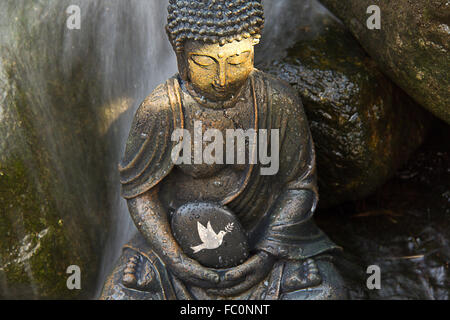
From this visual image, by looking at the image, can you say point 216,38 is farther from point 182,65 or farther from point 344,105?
point 344,105

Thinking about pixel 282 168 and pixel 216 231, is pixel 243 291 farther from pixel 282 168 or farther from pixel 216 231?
pixel 282 168

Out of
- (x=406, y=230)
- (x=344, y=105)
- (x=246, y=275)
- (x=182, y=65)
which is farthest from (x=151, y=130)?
(x=406, y=230)

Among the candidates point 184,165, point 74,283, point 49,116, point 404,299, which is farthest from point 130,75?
point 404,299

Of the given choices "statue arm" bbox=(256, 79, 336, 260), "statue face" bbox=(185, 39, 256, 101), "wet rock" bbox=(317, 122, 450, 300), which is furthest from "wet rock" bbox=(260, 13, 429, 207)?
"statue face" bbox=(185, 39, 256, 101)

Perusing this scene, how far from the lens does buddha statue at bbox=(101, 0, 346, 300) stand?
2973 millimetres

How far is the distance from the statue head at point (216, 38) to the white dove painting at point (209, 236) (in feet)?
2.29

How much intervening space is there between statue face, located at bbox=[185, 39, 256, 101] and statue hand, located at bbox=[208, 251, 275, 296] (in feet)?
2.81

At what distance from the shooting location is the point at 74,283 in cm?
411

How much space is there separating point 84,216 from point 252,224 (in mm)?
1382

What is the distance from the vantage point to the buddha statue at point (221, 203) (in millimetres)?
2973

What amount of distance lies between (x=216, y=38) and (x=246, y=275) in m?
1.20

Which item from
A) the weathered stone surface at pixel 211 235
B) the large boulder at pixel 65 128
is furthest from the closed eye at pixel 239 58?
the large boulder at pixel 65 128

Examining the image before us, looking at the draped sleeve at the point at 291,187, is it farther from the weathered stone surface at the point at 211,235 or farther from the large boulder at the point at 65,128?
the large boulder at the point at 65,128

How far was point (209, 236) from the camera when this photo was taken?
3096mm
